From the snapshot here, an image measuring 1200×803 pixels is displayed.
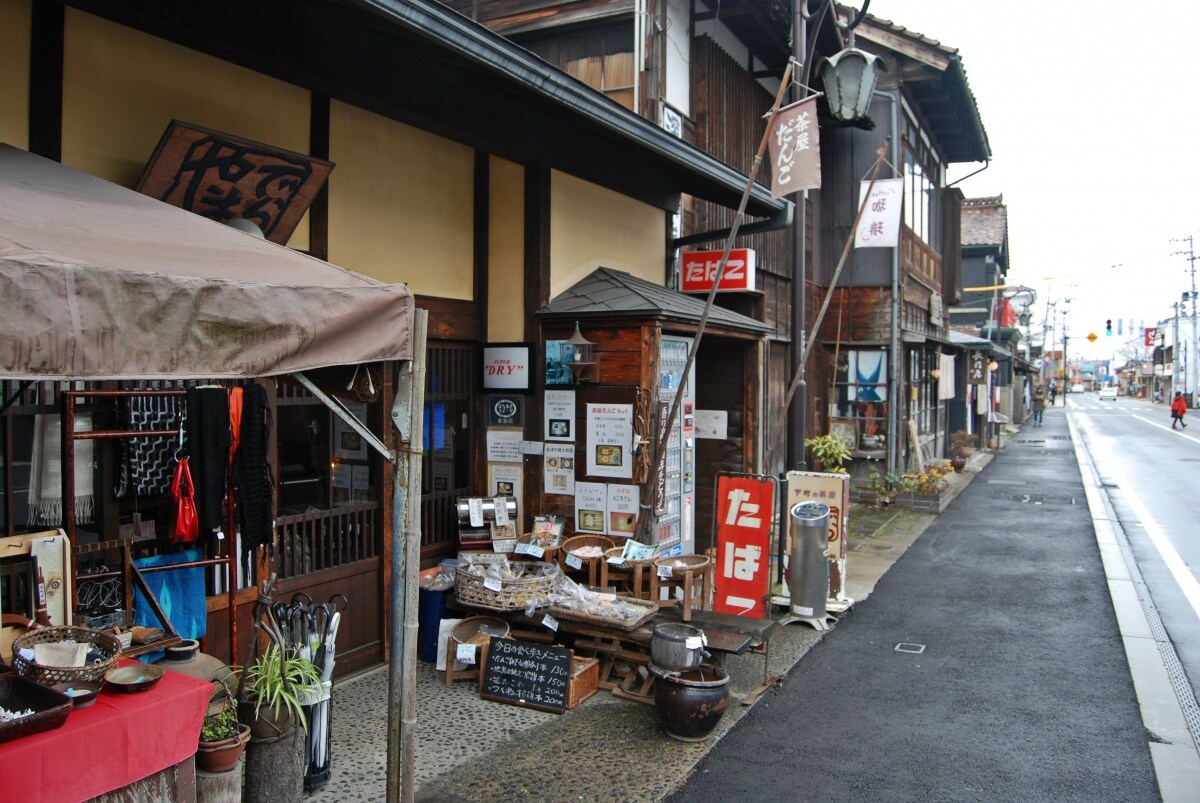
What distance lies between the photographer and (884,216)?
47.3 feet

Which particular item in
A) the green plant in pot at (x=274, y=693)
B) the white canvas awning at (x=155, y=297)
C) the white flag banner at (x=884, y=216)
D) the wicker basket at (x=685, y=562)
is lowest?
the green plant in pot at (x=274, y=693)

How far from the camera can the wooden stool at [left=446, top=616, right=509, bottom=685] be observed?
6.63 metres

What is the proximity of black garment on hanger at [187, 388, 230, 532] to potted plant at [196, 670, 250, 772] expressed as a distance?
51.7 inches

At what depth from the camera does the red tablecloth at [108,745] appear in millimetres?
3145

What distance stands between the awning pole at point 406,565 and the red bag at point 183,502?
1.91 metres

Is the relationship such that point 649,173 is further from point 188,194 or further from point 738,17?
point 188,194

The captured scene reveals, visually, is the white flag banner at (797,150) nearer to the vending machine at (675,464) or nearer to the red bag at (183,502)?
the vending machine at (675,464)

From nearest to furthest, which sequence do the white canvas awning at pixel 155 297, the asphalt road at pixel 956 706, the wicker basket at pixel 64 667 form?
the white canvas awning at pixel 155 297, the wicker basket at pixel 64 667, the asphalt road at pixel 956 706

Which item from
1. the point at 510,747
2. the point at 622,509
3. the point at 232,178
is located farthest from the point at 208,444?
the point at 622,509

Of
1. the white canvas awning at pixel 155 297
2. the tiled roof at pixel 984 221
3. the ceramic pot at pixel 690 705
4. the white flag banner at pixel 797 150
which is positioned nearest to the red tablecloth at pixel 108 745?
the white canvas awning at pixel 155 297

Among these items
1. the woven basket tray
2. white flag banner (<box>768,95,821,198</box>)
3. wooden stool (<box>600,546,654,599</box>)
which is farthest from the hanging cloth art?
white flag banner (<box>768,95,821,198</box>)

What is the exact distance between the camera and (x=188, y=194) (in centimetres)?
534

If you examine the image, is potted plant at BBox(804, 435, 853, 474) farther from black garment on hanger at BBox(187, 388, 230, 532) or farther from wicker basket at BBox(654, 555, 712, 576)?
black garment on hanger at BBox(187, 388, 230, 532)

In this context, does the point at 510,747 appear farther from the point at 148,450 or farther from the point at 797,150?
the point at 797,150
